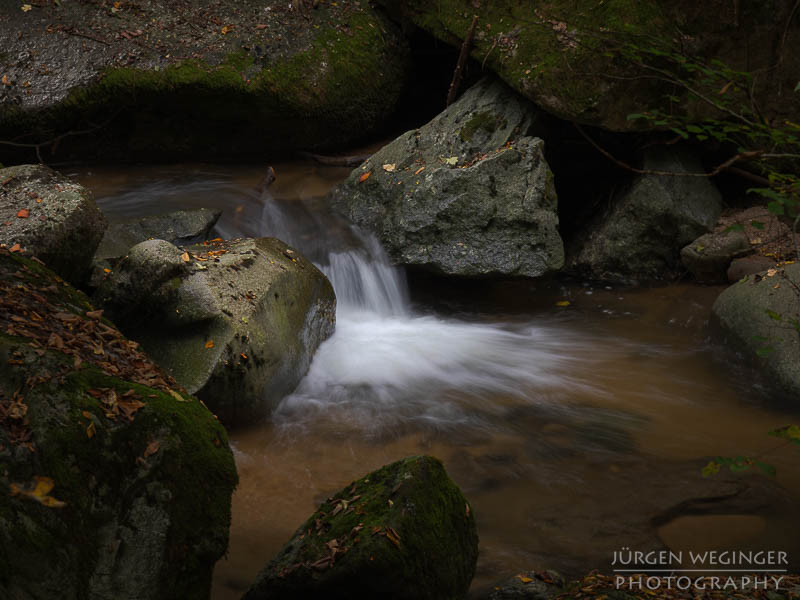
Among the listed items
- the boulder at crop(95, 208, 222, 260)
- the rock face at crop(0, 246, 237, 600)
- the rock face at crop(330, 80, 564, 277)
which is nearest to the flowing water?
the rock face at crop(330, 80, 564, 277)

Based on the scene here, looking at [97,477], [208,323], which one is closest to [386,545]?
[97,477]

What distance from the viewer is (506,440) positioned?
469cm

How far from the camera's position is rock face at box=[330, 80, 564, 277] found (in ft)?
21.2

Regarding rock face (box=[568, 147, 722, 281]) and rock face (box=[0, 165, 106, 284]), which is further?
rock face (box=[568, 147, 722, 281])

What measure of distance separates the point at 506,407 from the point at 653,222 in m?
3.01

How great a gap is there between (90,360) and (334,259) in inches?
167

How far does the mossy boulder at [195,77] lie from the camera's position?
7.59 m

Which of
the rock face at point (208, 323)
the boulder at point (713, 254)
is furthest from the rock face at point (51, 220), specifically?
the boulder at point (713, 254)

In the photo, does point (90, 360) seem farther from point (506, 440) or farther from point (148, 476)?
point (506, 440)

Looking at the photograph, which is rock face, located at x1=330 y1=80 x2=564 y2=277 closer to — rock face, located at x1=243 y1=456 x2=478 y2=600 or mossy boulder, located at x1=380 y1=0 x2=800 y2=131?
mossy boulder, located at x1=380 y1=0 x2=800 y2=131

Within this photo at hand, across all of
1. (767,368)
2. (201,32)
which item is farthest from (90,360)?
(201,32)

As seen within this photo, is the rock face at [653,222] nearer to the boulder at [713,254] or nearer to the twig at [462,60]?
the boulder at [713,254]

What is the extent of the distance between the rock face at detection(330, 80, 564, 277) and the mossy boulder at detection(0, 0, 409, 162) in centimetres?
184

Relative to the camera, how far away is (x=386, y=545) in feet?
8.49
